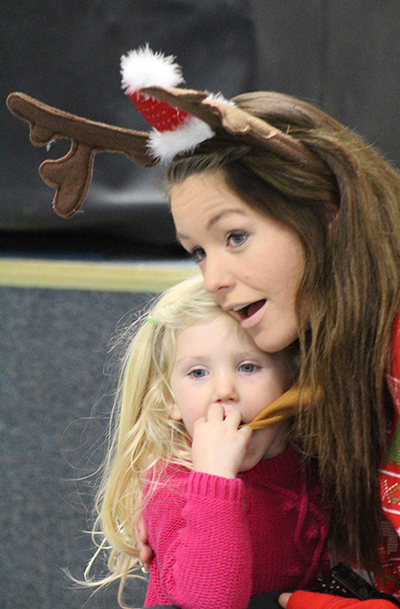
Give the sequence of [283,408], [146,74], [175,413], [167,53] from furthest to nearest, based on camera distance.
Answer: [167,53], [175,413], [283,408], [146,74]

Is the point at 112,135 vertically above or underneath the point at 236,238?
above

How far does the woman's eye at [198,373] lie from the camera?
0.77 meters

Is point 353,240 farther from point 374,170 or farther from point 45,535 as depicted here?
point 45,535

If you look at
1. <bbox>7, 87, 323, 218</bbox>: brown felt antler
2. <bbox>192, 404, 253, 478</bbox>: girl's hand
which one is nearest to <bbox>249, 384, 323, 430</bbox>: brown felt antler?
<bbox>192, 404, 253, 478</bbox>: girl's hand

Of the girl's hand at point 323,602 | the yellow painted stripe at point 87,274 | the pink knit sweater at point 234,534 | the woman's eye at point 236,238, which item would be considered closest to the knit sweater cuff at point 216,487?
the pink knit sweater at point 234,534

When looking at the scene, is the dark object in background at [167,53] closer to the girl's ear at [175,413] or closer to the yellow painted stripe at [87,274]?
the yellow painted stripe at [87,274]

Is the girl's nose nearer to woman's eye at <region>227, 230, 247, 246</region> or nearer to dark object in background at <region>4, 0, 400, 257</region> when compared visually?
woman's eye at <region>227, 230, 247, 246</region>

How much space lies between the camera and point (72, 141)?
706 millimetres

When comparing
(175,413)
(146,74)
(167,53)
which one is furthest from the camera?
(167,53)

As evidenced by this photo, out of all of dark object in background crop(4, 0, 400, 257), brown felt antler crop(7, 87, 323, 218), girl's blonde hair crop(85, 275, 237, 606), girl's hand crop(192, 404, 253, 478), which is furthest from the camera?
dark object in background crop(4, 0, 400, 257)

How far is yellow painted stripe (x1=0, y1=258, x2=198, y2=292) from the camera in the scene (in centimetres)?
115

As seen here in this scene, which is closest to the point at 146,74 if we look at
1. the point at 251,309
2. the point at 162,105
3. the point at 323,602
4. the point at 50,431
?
the point at 162,105

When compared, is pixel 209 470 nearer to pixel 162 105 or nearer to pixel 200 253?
pixel 200 253

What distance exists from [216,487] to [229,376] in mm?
124
